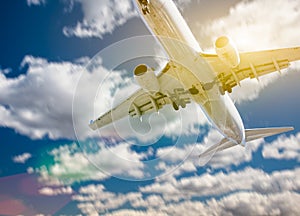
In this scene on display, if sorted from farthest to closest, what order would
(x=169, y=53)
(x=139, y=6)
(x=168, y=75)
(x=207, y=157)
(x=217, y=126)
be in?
(x=207, y=157) < (x=217, y=126) < (x=168, y=75) < (x=169, y=53) < (x=139, y=6)

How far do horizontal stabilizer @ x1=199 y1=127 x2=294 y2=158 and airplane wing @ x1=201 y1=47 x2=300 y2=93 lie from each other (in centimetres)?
1074

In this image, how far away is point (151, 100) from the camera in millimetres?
30719

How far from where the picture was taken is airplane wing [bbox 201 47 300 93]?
25.1 metres

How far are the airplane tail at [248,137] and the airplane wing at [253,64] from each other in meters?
10.8

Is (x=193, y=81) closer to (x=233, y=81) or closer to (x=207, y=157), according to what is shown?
(x=233, y=81)

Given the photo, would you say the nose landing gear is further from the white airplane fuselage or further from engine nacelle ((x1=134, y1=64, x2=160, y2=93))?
engine nacelle ((x1=134, y1=64, x2=160, y2=93))

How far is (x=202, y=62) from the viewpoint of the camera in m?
23.8

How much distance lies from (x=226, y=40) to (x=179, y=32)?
298 centimetres

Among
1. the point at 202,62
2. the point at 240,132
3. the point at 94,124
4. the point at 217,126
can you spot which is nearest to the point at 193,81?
the point at 202,62

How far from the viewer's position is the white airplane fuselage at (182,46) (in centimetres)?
2173

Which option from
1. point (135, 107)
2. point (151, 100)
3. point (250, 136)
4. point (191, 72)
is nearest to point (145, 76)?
point (191, 72)

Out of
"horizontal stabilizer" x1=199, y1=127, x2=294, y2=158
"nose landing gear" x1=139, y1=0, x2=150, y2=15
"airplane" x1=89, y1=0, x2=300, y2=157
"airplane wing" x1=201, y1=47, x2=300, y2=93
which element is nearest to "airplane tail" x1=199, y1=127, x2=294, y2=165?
"horizontal stabilizer" x1=199, y1=127, x2=294, y2=158

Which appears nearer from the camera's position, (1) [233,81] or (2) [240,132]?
(1) [233,81]

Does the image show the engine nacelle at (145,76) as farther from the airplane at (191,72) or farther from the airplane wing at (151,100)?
the airplane wing at (151,100)
